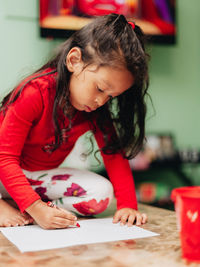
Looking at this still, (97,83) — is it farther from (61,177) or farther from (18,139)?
(61,177)

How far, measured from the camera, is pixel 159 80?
92.0 inches

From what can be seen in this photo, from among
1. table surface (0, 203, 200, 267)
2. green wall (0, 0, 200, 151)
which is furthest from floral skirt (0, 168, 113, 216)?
green wall (0, 0, 200, 151)

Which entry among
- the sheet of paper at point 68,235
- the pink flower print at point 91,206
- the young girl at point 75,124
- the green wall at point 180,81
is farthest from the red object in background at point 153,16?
the sheet of paper at point 68,235

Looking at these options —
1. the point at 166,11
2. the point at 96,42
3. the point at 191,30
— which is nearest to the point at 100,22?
the point at 96,42

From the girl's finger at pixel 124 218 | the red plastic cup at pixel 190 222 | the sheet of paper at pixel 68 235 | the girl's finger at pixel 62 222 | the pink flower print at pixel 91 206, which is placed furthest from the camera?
the pink flower print at pixel 91 206

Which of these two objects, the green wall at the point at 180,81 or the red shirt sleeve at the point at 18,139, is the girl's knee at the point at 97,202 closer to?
the red shirt sleeve at the point at 18,139

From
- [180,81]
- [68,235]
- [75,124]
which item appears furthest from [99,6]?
[68,235]

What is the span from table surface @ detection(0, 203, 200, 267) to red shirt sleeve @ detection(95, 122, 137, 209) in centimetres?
29

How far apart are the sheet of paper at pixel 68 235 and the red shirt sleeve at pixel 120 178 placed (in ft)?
0.49

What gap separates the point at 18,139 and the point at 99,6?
3.92ft

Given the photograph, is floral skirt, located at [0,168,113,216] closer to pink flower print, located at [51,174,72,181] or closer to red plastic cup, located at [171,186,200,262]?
pink flower print, located at [51,174,72,181]

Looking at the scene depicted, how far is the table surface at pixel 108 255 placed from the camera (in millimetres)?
731

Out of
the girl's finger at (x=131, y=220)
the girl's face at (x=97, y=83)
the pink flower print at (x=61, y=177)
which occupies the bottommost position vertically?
the girl's finger at (x=131, y=220)

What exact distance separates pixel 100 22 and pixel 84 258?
2.17 feet
